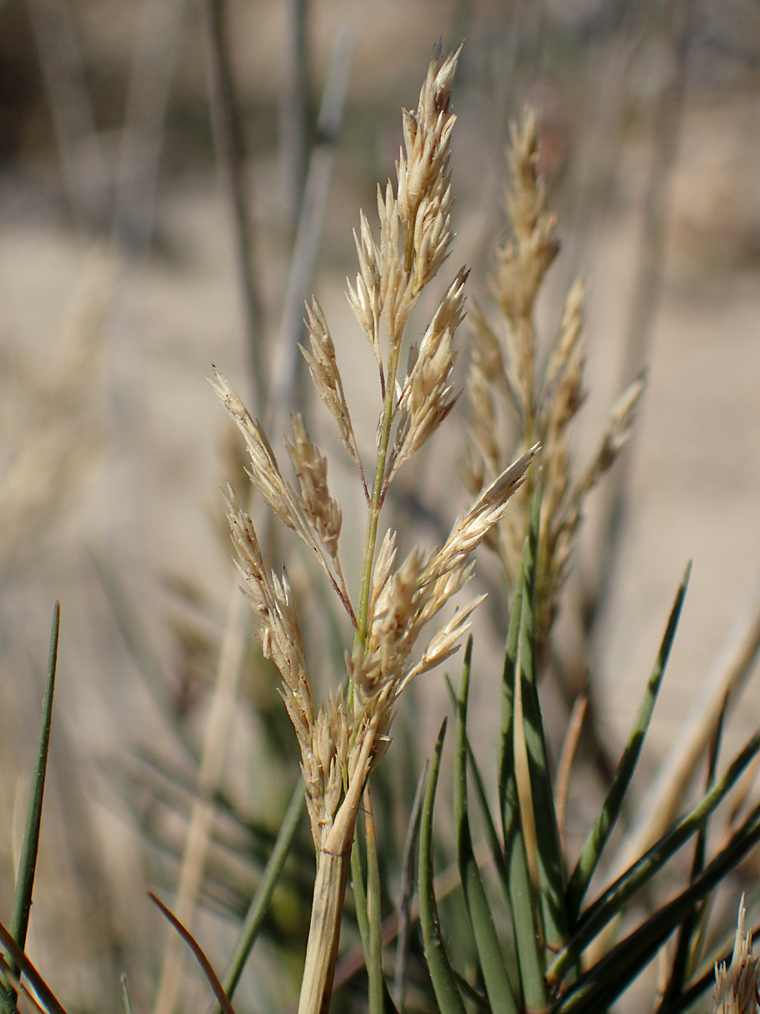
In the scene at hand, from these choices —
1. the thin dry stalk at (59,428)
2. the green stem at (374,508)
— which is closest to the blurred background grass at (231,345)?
the thin dry stalk at (59,428)

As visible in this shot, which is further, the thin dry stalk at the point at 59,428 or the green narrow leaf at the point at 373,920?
the thin dry stalk at the point at 59,428

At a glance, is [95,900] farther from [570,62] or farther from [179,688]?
[570,62]

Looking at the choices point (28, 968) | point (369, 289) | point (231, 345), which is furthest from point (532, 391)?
point (231, 345)

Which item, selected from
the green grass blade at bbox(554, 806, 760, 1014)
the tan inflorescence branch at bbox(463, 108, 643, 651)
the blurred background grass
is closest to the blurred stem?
the blurred background grass

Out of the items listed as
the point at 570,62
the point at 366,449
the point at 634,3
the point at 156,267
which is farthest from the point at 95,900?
the point at 570,62

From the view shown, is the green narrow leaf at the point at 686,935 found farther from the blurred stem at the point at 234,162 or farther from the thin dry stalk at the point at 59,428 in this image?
the thin dry stalk at the point at 59,428

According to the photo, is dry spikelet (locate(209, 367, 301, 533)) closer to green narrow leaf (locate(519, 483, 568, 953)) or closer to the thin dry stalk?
green narrow leaf (locate(519, 483, 568, 953))
